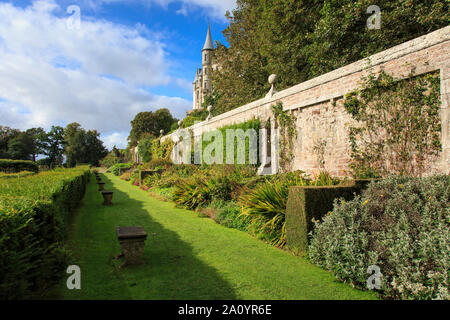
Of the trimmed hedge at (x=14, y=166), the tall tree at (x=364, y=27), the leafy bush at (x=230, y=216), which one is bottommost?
the leafy bush at (x=230, y=216)

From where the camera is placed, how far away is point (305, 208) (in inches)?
168

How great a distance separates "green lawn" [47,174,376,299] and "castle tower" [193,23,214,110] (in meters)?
64.1

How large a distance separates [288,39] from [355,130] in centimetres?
987

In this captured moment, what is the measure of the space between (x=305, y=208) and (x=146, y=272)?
2432 millimetres

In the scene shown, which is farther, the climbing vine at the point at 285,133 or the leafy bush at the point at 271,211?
the climbing vine at the point at 285,133

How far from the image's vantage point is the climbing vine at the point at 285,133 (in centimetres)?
935

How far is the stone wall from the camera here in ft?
16.9

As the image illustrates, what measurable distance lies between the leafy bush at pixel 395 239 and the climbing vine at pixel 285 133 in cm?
513

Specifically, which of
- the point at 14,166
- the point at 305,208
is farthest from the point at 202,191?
the point at 14,166

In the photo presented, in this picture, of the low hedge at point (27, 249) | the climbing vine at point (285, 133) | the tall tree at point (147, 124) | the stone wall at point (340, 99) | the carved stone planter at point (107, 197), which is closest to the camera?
the low hedge at point (27, 249)

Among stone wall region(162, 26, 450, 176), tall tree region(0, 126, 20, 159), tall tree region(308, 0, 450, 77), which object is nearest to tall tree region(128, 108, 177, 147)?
tall tree region(0, 126, 20, 159)

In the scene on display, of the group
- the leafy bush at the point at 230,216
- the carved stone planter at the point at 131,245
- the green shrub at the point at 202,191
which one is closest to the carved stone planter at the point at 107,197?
the green shrub at the point at 202,191
